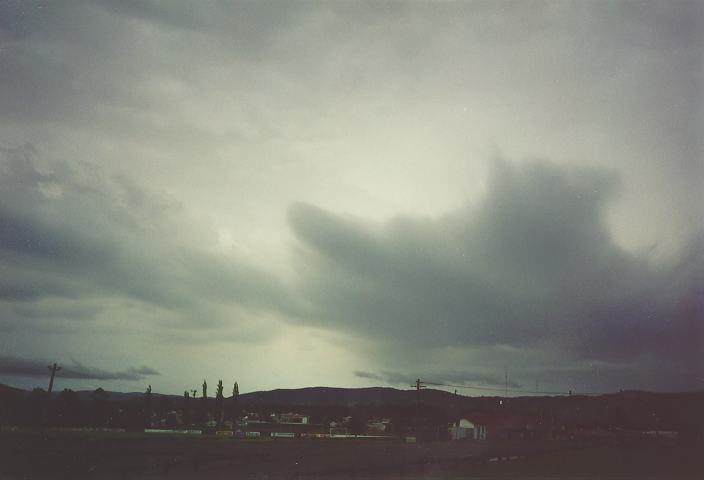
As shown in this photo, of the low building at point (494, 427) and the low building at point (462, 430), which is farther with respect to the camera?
the low building at point (494, 427)

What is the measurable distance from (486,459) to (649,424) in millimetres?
136388

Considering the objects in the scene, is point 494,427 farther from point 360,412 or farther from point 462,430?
point 360,412

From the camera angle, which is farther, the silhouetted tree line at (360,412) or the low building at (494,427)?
the low building at (494,427)

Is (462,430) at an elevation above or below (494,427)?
below

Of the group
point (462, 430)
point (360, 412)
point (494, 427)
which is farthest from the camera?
point (360, 412)

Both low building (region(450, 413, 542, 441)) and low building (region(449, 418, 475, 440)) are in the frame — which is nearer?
low building (region(449, 418, 475, 440))

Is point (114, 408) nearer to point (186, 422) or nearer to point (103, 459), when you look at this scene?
point (186, 422)

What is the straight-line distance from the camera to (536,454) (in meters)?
61.9

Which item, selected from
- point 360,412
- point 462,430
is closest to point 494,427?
point 462,430

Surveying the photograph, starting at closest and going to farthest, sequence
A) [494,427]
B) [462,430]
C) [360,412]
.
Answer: [462,430], [494,427], [360,412]

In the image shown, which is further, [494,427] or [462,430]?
[494,427]

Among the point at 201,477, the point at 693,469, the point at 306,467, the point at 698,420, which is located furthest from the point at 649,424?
the point at 201,477

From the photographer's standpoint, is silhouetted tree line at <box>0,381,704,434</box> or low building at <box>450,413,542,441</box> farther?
low building at <box>450,413,542,441</box>

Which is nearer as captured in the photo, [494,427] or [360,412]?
[494,427]
